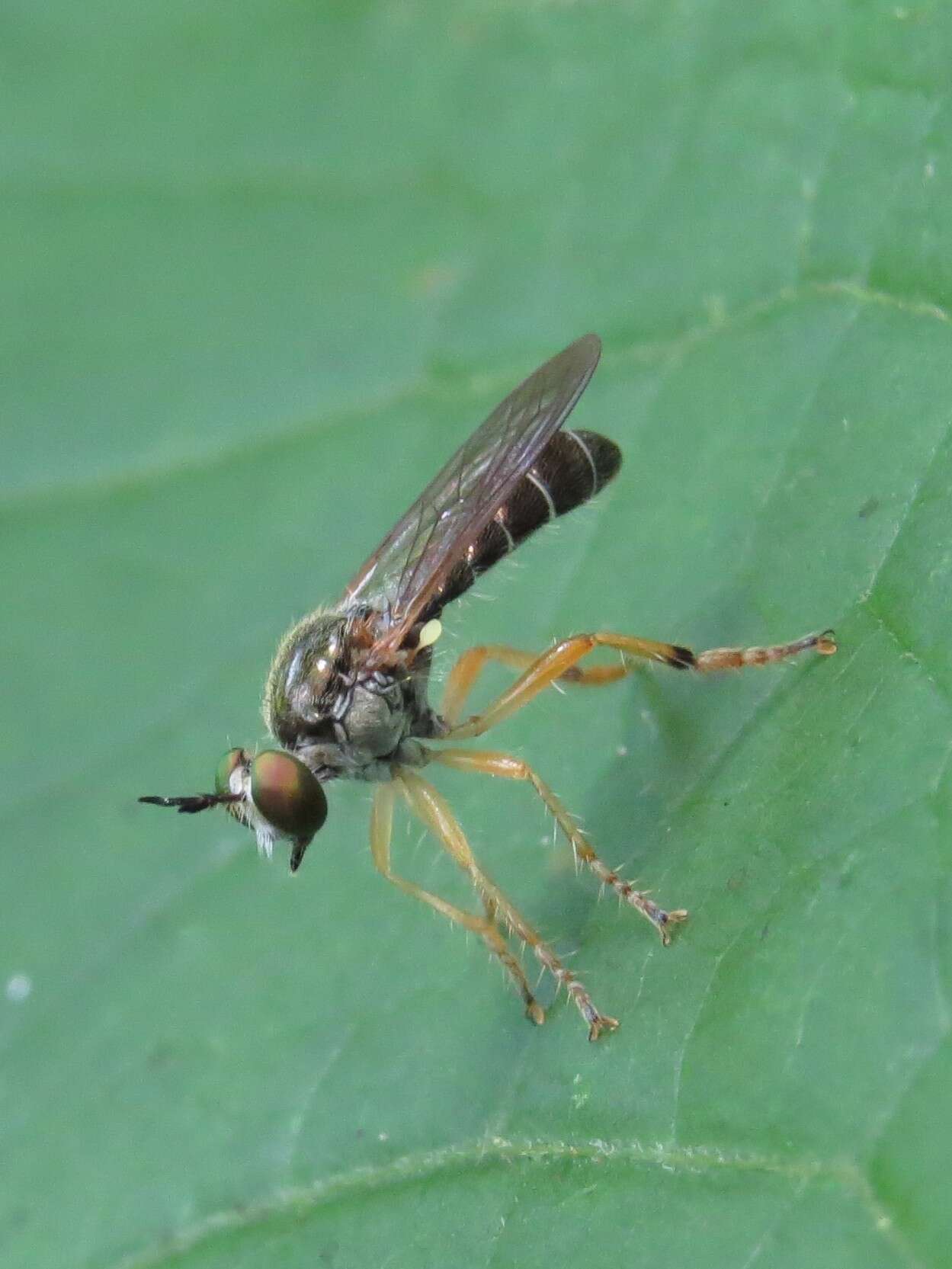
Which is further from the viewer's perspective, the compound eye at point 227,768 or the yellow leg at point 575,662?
the compound eye at point 227,768

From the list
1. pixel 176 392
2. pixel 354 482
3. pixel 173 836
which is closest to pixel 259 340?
pixel 176 392

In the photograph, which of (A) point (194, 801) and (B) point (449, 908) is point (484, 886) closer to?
(B) point (449, 908)

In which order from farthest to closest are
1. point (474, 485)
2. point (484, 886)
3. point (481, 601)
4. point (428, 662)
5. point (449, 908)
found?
point (481, 601) < point (428, 662) < point (474, 485) < point (449, 908) < point (484, 886)

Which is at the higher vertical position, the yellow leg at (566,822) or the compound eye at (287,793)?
the yellow leg at (566,822)

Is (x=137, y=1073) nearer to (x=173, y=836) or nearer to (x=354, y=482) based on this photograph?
(x=173, y=836)

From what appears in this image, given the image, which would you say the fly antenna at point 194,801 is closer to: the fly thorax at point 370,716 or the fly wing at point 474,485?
the fly thorax at point 370,716

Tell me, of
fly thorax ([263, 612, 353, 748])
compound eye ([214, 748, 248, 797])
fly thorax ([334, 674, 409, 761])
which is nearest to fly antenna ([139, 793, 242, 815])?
compound eye ([214, 748, 248, 797])

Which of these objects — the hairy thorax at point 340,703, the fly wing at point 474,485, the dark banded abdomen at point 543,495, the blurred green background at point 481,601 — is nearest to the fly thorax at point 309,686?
the hairy thorax at point 340,703

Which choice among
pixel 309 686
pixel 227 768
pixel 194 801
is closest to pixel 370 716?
pixel 309 686
